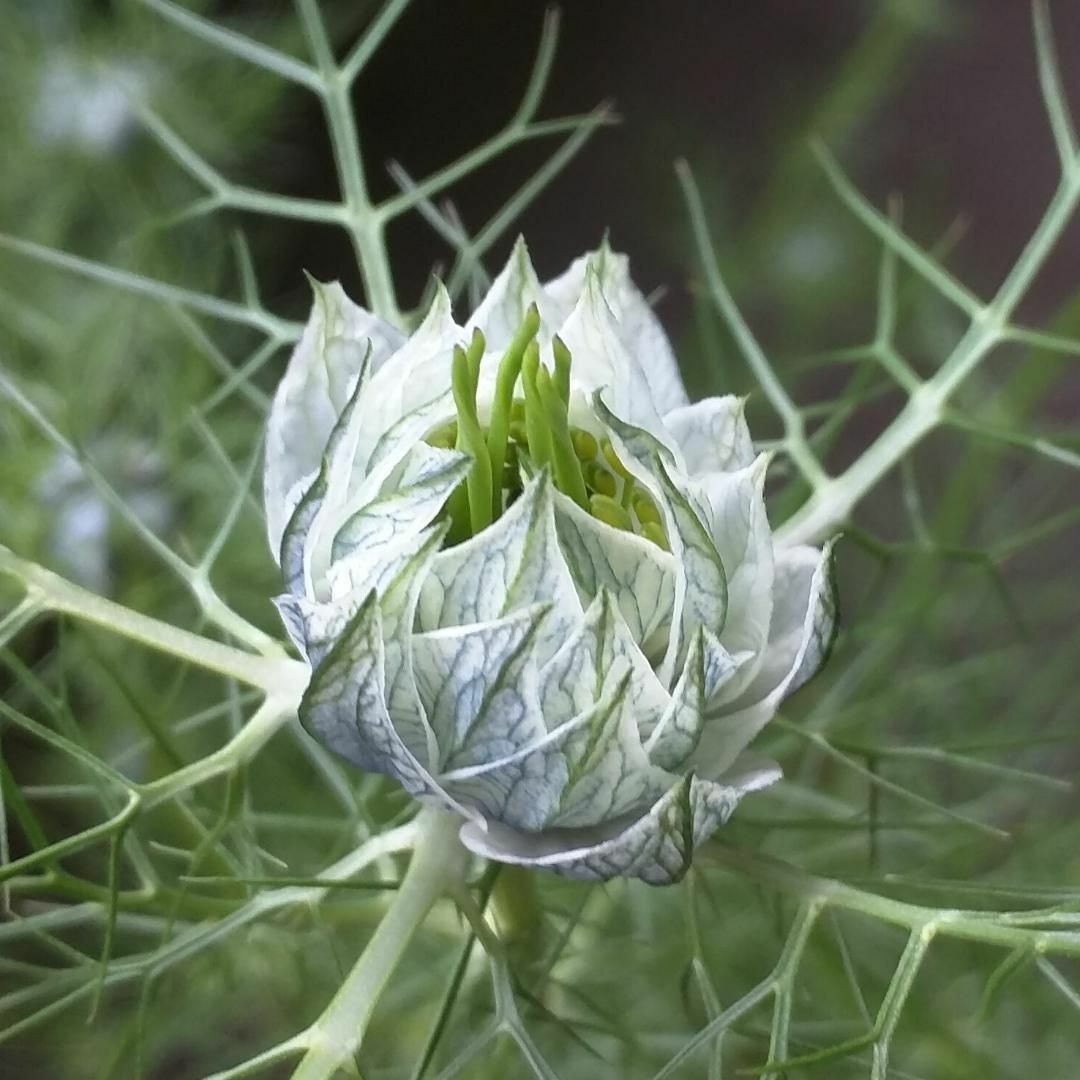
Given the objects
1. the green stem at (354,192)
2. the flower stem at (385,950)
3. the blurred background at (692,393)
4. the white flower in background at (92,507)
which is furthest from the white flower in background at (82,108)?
the flower stem at (385,950)

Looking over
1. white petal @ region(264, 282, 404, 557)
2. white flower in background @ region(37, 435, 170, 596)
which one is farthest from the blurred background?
white petal @ region(264, 282, 404, 557)

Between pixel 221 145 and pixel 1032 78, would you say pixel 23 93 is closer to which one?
pixel 221 145

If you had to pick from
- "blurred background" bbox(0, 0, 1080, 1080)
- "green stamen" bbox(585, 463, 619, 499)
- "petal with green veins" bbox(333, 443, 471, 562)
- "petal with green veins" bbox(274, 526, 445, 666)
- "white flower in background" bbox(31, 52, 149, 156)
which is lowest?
"blurred background" bbox(0, 0, 1080, 1080)

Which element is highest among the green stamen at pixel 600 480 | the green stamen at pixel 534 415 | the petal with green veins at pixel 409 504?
the green stamen at pixel 534 415

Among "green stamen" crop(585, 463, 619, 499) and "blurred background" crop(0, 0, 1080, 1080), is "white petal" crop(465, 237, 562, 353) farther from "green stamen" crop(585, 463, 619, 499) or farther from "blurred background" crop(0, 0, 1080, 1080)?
"blurred background" crop(0, 0, 1080, 1080)

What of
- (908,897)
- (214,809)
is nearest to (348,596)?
(214,809)

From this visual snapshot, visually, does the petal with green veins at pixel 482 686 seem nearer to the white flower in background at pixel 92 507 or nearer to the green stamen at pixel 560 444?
the green stamen at pixel 560 444
